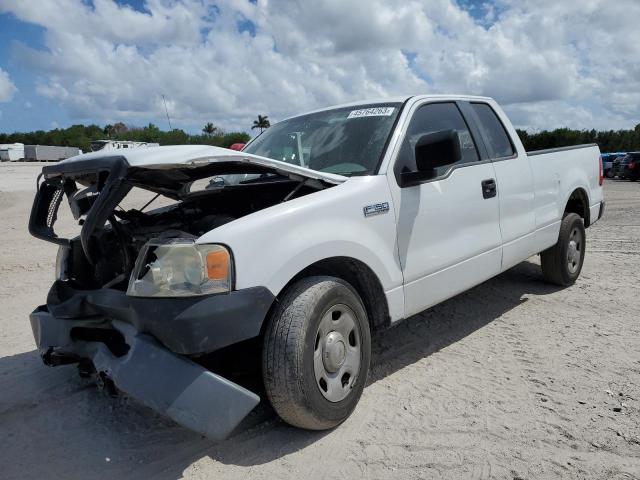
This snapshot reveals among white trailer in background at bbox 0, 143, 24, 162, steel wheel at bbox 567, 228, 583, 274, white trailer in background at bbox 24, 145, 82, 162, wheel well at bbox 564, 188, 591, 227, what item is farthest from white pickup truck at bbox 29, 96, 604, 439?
white trailer in background at bbox 0, 143, 24, 162

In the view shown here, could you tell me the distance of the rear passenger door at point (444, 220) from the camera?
3461 millimetres

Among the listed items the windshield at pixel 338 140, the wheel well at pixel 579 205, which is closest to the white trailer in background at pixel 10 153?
the windshield at pixel 338 140

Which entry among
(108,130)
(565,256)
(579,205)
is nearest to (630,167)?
(579,205)

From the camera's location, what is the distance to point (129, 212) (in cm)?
374

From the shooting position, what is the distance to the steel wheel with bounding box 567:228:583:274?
569 cm

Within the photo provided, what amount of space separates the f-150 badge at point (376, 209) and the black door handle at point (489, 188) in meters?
1.21

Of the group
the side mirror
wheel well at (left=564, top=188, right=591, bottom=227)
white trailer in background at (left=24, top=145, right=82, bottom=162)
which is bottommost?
wheel well at (left=564, top=188, right=591, bottom=227)

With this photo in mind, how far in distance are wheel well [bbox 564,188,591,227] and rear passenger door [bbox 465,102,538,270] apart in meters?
1.32

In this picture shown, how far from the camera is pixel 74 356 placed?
3.09 metres

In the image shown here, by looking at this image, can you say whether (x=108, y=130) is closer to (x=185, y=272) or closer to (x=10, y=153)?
(x=10, y=153)

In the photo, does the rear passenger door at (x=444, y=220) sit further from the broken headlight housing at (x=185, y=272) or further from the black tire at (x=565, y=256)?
the black tire at (x=565, y=256)

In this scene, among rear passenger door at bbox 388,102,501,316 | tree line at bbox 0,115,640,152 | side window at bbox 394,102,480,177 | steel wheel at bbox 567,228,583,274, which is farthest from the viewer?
tree line at bbox 0,115,640,152

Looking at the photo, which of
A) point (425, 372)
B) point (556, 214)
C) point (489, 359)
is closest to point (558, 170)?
point (556, 214)

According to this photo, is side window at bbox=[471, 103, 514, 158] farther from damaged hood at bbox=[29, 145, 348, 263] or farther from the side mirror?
damaged hood at bbox=[29, 145, 348, 263]
